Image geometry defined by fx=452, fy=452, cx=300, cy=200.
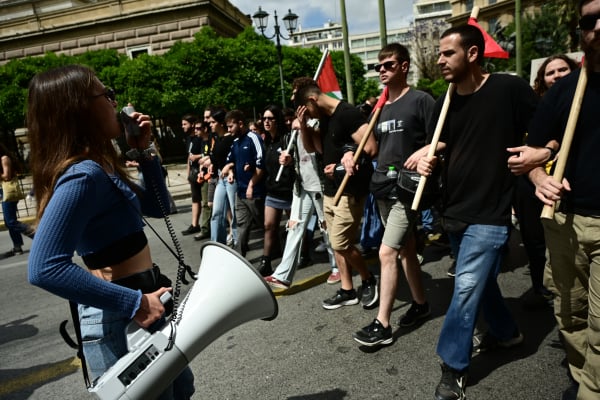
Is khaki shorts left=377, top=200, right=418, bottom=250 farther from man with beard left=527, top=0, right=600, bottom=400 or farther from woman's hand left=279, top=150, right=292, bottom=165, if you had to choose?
woman's hand left=279, top=150, right=292, bottom=165

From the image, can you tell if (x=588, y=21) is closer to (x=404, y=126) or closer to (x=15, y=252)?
(x=404, y=126)

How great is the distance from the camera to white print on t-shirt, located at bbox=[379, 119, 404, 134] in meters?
3.26

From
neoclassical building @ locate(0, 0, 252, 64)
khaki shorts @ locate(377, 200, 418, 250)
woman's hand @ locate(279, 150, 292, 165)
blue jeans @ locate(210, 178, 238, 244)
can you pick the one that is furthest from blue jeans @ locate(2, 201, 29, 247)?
neoclassical building @ locate(0, 0, 252, 64)

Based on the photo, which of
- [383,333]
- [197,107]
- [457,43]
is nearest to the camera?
[457,43]

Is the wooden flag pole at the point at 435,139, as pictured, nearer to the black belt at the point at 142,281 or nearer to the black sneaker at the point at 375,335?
the black sneaker at the point at 375,335

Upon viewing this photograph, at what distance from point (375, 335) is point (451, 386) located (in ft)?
2.27

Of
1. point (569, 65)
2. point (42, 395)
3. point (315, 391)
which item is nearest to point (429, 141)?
point (315, 391)

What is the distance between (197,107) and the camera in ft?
67.9

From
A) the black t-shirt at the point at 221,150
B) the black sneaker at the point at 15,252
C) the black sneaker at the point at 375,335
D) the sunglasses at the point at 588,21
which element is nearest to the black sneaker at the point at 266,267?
the black t-shirt at the point at 221,150

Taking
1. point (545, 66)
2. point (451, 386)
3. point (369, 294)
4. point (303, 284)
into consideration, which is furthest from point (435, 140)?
point (303, 284)

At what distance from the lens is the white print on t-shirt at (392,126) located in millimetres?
3262

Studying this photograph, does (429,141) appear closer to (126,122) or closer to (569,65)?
(126,122)

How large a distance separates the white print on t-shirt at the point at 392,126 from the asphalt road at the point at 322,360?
147 cm

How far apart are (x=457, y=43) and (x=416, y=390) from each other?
6.48 feet
